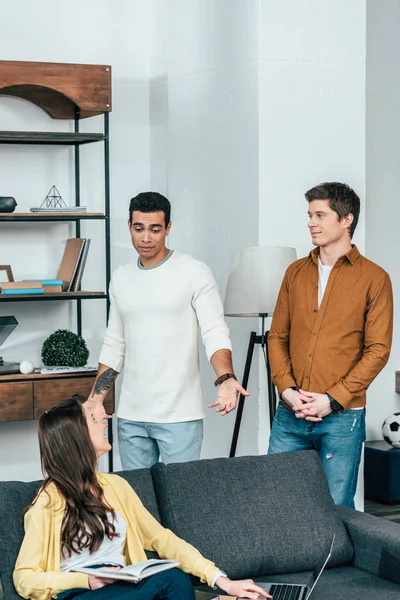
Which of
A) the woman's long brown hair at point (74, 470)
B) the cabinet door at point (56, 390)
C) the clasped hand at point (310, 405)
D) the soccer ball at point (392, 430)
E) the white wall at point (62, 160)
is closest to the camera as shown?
the woman's long brown hair at point (74, 470)

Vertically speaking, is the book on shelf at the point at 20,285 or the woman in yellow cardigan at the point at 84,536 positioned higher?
the book on shelf at the point at 20,285

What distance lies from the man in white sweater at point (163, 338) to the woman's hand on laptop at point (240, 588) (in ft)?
3.19

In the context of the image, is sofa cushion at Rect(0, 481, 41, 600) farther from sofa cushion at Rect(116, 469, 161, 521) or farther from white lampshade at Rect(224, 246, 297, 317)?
white lampshade at Rect(224, 246, 297, 317)

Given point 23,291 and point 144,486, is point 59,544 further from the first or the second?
point 23,291

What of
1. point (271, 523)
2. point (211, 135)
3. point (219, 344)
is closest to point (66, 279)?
point (211, 135)

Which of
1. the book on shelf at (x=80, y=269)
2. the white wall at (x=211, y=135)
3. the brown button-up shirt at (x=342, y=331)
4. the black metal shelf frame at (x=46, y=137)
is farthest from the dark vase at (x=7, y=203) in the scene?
the brown button-up shirt at (x=342, y=331)

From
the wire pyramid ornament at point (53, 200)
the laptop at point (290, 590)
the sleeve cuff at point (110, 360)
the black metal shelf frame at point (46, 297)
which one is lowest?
the laptop at point (290, 590)

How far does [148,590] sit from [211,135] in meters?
3.00

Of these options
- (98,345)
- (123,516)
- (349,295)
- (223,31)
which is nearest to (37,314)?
(98,345)

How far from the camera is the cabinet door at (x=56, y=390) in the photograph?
4.86 m

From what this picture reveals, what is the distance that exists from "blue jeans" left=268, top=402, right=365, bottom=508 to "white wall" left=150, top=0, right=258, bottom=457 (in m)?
1.19

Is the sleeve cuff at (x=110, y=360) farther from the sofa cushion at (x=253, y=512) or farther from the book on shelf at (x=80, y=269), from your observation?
the book on shelf at (x=80, y=269)

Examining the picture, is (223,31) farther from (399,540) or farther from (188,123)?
(399,540)

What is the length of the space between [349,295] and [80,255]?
1976mm
